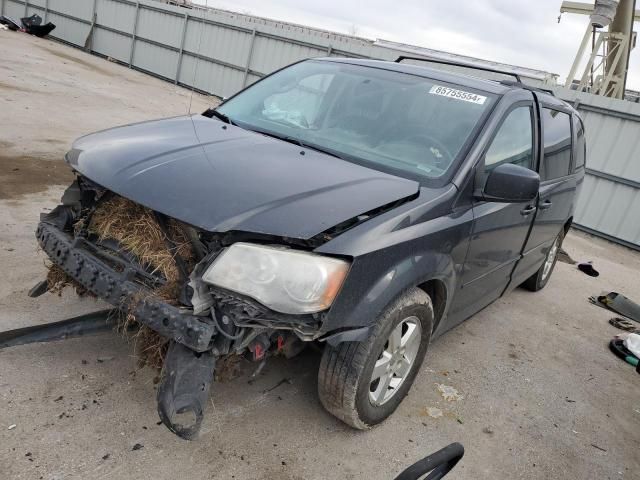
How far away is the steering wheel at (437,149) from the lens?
2734mm

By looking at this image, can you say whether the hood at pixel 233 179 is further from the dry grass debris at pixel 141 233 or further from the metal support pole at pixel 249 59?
the metal support pole at pixel 249 59

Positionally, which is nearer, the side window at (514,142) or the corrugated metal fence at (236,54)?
the side window at (514,142)

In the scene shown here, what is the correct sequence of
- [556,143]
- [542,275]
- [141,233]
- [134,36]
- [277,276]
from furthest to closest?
1. [134,36]
2. [542,275]
3. [556,143]
4. [141,233]
5. [277,276]

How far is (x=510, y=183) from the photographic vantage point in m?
2.64

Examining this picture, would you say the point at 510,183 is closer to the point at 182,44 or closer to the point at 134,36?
the point at 182,44

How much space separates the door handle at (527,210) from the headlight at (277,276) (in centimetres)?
193

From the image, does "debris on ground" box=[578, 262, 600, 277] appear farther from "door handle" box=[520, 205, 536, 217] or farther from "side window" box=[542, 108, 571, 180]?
"door handle" box=[520, 205, 536, 217]

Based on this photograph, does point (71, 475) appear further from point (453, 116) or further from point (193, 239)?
point (453, 116)

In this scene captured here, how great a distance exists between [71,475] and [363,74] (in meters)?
2.72

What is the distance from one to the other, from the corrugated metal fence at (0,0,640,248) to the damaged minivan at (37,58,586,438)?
23.1ft

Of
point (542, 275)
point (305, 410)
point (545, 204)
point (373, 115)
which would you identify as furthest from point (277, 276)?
point (542, 275)

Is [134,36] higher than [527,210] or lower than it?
lower

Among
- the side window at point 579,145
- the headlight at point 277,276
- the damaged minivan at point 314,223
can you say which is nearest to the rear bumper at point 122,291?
the damaged minivan at point 314,223

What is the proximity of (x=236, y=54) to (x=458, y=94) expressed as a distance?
48.7 ft
